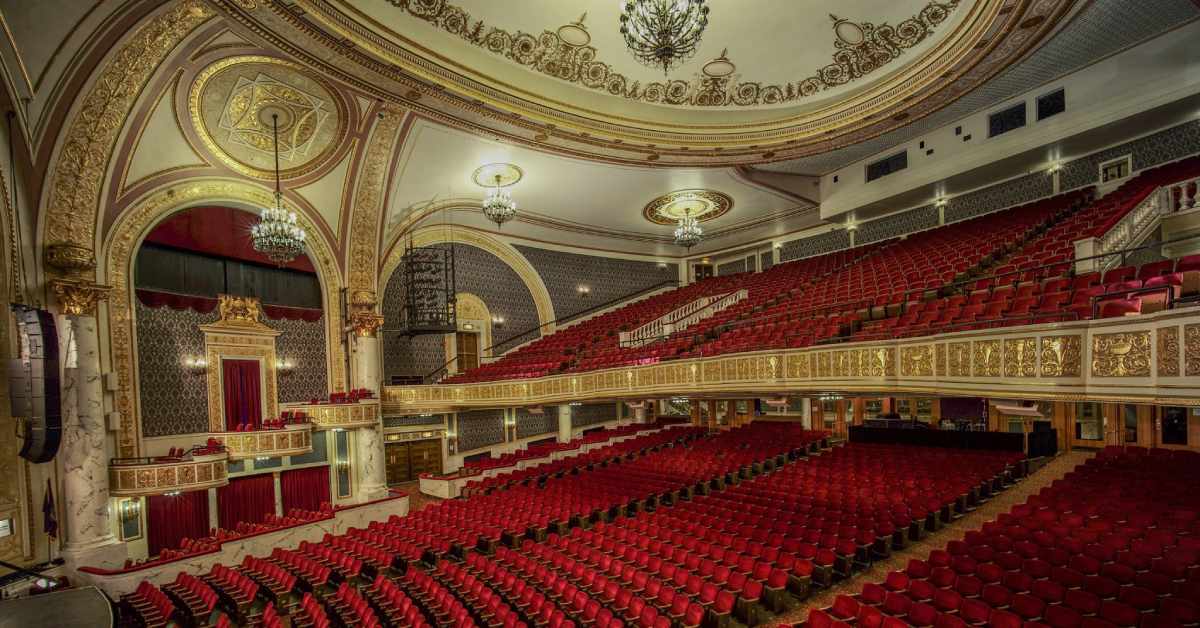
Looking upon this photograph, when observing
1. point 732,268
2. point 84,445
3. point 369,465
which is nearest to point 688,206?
point 732,268

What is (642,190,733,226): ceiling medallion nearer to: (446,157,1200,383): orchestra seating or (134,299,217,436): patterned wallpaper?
(446,157,1200,383): orchestra seating

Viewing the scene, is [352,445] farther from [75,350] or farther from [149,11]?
[149,11]

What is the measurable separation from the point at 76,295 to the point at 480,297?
29.6 feet

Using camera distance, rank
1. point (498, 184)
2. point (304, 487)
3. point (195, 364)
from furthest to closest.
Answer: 1. point (498, 184)
2. point (304, 487)
3. point (195, 364)

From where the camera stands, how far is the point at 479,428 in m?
15.3

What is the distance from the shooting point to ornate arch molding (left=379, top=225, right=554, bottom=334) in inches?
550

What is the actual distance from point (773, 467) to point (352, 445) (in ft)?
28.6

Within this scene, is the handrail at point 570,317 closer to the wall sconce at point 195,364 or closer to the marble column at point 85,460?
the wall sconce at point 195,364

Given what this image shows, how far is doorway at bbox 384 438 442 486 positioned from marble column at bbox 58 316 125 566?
5.74 meters

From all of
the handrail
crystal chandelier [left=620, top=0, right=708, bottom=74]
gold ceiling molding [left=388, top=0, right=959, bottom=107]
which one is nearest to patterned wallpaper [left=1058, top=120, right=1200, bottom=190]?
gold ceiling molding [left=388, top=0, right=959, bottom=107]

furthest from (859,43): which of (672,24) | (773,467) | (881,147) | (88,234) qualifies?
(88,234)

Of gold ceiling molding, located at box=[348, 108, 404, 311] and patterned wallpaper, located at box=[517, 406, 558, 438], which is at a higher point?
gold ceiling molding, located at box=[348, 108, 404, 311]

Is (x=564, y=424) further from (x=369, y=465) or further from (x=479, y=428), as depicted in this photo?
(x=369, y=465)

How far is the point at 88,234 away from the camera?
7.90 meters
